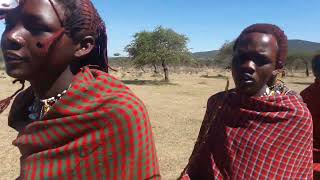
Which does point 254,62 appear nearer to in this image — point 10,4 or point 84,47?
point 84,47

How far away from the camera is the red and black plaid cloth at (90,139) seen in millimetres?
1620

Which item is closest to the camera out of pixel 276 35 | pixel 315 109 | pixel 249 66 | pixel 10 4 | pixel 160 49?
pixel 10 4

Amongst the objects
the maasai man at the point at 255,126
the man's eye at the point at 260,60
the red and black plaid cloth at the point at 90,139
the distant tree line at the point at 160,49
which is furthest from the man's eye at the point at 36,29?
the distant tree line at the point at 160,49

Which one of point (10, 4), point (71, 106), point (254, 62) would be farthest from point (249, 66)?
point (10, 4)

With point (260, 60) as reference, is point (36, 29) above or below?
above

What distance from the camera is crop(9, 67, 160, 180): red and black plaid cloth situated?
5.32 ft

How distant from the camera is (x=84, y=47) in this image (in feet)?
5.99

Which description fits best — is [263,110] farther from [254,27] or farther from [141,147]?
[141,147]

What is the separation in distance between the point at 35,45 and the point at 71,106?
27 centimetres

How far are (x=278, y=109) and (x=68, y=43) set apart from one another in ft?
5.29

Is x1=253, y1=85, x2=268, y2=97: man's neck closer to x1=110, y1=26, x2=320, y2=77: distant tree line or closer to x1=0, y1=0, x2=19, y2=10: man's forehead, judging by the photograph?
x1=0, y1=0, x2=19, y2=10: man's forehead

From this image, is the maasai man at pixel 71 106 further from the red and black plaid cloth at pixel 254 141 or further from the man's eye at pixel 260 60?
the man's eye at pixel 260 60

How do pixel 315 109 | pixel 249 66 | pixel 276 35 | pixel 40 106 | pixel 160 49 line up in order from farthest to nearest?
pixel 160 49 → pixel 315 109 → pixel 276 35 → pixel 249 66 → pixel 40 106

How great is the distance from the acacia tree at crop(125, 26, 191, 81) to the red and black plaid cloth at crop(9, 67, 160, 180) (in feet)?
93.5
